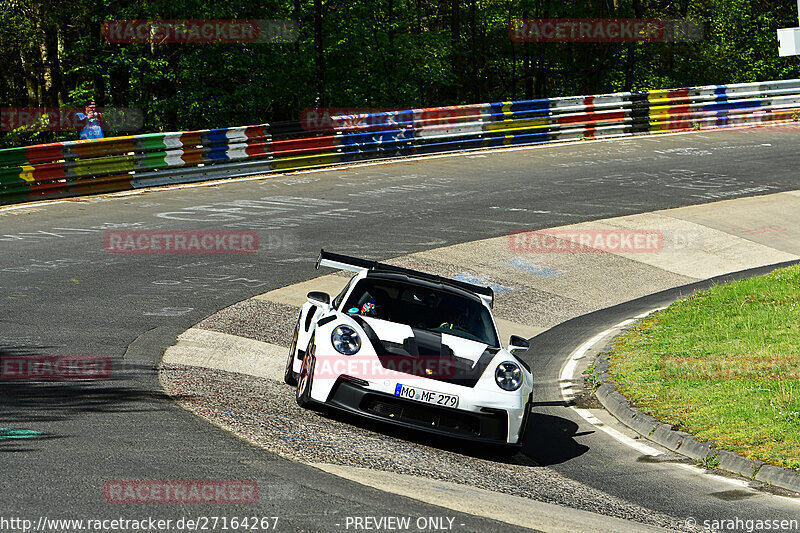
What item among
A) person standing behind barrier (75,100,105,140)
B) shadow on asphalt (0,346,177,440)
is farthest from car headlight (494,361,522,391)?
person standing behind barrier (75,100,105,140)

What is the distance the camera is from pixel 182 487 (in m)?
5.81

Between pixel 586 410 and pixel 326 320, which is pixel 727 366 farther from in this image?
pixel 326 320

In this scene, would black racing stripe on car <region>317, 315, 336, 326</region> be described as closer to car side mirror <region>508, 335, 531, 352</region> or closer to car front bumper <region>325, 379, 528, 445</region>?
car front bumper <region>325, 379, 528, 445</region>

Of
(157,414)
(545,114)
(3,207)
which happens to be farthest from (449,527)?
(545,114)

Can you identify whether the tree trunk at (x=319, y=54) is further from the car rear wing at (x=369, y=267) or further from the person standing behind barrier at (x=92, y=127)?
the car rear wing at (x=369, y=267)

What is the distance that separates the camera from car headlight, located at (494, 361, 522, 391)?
27.2ft

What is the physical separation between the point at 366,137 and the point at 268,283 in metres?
12.1

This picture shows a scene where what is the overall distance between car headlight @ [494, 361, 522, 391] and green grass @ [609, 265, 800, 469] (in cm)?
195

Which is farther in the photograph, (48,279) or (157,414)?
(48,279)

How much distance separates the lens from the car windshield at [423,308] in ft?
30.4

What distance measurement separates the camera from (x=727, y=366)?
11.1 metres

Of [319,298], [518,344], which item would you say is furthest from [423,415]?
[319,298]

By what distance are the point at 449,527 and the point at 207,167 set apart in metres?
19.0

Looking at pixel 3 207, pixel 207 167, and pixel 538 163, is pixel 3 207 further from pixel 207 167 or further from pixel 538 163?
pixel 538 163
